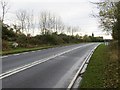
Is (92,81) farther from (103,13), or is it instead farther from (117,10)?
(103,13)

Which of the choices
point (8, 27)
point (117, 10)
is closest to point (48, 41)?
point (8, 27)

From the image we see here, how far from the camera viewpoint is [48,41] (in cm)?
7662

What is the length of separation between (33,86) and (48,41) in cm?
6590

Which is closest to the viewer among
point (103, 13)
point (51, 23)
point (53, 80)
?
point (53, 80)

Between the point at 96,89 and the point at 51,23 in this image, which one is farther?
the point at 51,23

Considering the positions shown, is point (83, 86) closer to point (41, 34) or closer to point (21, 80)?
point (21, 80)

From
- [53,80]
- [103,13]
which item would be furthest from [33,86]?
[103,13]

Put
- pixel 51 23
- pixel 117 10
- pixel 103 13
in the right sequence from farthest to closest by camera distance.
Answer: pixel 51 23
pixel 103 13
pixel 117 10

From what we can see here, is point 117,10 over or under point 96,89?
over

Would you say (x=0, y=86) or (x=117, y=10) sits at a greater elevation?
(x=117, y=10)

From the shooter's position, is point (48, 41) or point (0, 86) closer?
point (0, 86)

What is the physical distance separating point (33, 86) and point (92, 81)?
244 centimetres

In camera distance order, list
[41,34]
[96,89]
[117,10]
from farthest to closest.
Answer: [41,34], [117,10], [96,89]

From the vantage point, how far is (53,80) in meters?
12.6
